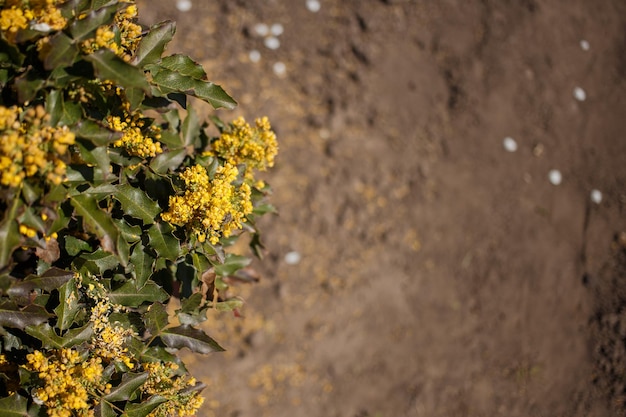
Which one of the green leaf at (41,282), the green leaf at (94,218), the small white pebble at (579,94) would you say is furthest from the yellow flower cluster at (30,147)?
the small white pebble at (579,94)

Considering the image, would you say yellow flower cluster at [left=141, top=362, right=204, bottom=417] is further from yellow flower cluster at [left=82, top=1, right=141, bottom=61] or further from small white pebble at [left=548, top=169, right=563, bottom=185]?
small white pebble at [left=548, top=169, right=563, bottom=185]

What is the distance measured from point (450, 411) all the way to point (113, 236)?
2.60 meters

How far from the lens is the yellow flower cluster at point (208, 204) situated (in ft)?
4.50

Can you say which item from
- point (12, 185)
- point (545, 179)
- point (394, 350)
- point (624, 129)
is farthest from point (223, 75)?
point (624, 129)

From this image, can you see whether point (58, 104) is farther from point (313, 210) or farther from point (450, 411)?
point (450, 411)

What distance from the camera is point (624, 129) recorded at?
4141 millimetres

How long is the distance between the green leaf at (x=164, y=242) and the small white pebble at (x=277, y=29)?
2.54 metres

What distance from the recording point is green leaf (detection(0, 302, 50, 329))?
1.31m

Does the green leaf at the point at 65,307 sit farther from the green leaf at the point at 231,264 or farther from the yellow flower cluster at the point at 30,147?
the green leaf at the point at 231,264

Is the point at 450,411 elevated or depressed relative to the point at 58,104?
depressed

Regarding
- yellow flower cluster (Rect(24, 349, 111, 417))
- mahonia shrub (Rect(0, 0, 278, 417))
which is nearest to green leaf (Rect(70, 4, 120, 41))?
mahonia shrub (Rect(0, 0, 278, 417))

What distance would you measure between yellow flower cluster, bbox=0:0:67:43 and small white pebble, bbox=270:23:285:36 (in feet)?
8.21

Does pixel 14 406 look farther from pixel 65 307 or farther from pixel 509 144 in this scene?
pixel 509 144

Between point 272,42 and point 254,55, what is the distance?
0.16 metres
